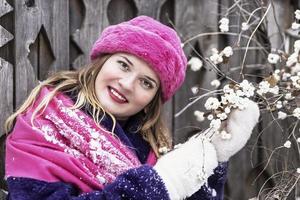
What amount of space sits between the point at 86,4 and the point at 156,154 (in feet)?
2.07

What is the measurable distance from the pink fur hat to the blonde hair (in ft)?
0.20

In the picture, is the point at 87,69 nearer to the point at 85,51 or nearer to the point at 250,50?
the point at 85,51

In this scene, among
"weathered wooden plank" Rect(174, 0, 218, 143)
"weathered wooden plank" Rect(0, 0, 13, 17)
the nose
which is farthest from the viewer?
"weathered wooden plank" Rect(174, 0, 218, 143)

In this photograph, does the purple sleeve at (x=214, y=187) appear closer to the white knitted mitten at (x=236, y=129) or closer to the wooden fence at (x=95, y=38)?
the white knitted mitten at (x=236, y=129)

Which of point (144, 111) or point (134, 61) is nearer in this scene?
point (134, 61)

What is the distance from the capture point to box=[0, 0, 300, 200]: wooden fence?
2244 millimetres

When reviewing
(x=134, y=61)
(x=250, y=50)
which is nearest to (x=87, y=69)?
(x=134, y=61)

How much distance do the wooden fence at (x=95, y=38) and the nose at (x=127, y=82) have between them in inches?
15.3

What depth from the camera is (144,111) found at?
2.29m

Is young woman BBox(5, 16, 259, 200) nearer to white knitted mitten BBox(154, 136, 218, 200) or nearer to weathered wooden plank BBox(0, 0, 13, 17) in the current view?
white knitted mitten BBox(154, 136, 218, 200)

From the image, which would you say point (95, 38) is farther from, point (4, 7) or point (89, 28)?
point (4, 7)

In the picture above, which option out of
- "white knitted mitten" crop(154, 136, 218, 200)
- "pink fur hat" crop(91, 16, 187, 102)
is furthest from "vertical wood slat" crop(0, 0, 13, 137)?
"white knitted mitten" crop(154, 136, 218, 200)

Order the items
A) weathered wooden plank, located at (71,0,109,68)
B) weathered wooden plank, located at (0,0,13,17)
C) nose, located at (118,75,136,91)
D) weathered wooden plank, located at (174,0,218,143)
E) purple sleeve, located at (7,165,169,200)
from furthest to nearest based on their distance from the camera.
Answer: weathered wooden plank, located at (174,0,218,143) → weathered wooden plank, located at (71,0,109,68) → weathered wooden plank, located at (0,0,13,17) → nose, located at (118,75,136,91) → purple sleeve, located at (7,165,169,200)

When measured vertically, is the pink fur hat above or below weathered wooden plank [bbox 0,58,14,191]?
above
